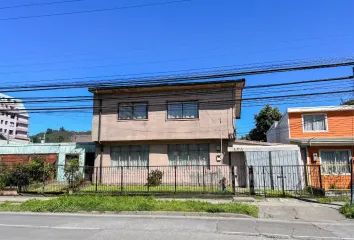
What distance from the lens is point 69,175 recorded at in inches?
712

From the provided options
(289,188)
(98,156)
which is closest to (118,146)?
(98,156)

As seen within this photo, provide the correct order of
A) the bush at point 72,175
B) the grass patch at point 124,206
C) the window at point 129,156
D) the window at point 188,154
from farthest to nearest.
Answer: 1. the window at point 129,156
2. the window at point 188,154
3. the bush at point 72,175
4. the grass patch at point 124,206

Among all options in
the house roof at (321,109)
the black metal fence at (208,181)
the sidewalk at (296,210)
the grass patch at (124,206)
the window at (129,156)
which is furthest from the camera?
the window at (129,156)

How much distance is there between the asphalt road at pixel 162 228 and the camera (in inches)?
308

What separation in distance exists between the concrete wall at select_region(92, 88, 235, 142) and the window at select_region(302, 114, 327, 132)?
18.6ft

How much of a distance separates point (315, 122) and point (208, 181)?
930 cm

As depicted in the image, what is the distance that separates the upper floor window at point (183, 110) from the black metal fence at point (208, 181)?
372 centimetres

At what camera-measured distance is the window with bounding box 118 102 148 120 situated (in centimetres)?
2298

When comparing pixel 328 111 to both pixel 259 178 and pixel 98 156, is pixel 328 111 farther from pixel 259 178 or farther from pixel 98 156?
pixel 98 156

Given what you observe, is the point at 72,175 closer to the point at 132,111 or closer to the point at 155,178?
the point at 155,178

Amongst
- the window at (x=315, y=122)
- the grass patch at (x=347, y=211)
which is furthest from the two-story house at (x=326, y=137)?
the grass patch at (x=347, y=211)

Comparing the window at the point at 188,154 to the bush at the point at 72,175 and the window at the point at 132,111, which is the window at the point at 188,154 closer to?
the window at the point at 132,111

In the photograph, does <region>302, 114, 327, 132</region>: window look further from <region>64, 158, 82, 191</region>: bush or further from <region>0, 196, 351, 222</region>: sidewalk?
<region>64, 158, 82, 191</region>: bush

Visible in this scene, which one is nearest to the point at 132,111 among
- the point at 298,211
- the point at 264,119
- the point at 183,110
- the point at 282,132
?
the point at 183,110
